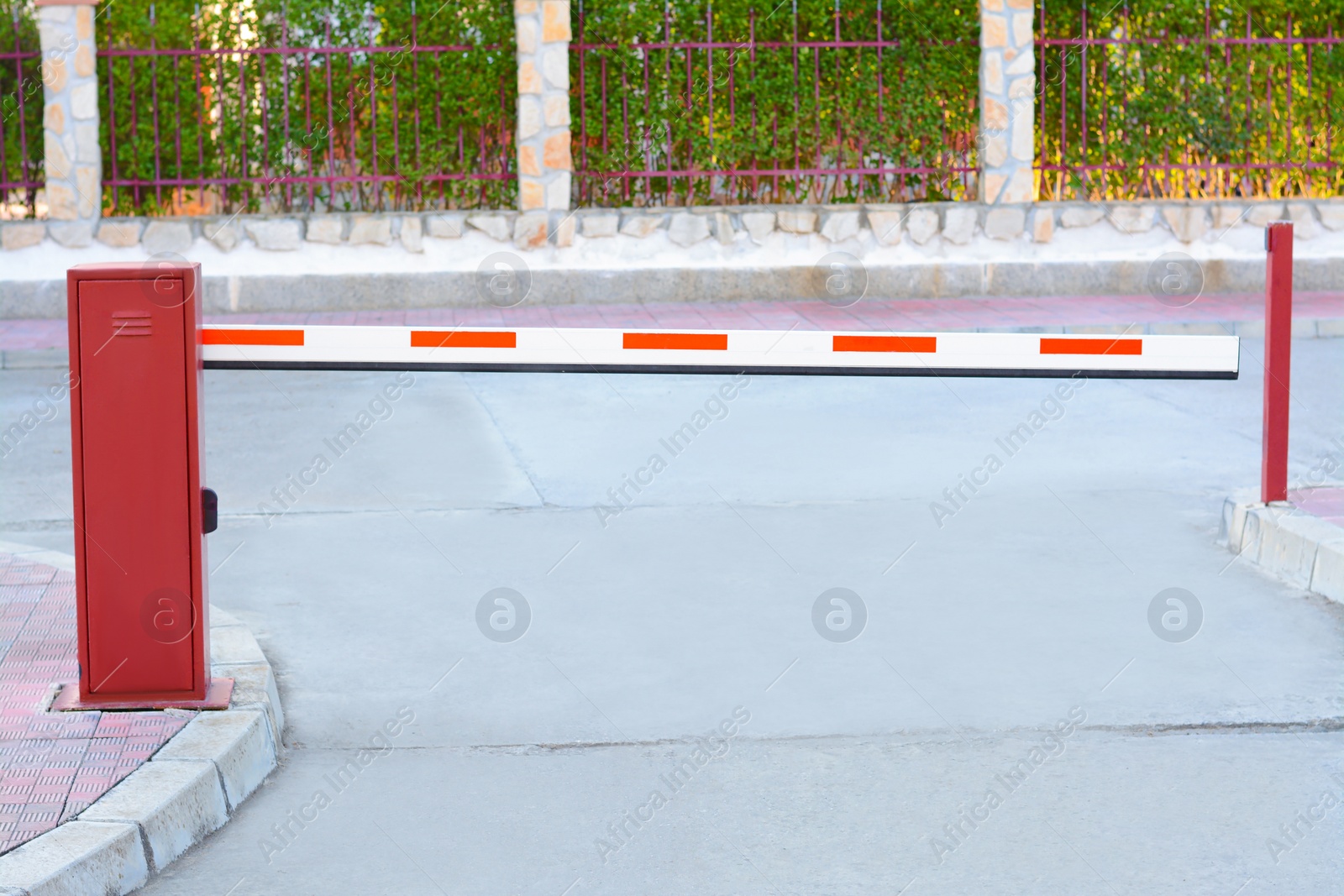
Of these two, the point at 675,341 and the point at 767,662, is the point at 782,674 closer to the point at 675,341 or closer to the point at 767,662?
the point at 767,662

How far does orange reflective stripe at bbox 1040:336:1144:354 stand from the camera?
4.67m

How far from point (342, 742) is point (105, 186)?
9.98 m

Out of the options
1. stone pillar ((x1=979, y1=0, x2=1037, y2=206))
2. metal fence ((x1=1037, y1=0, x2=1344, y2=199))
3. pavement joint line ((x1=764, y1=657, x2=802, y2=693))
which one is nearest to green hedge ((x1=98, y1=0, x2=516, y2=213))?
stone pillar ((x1=979, y1=0, x2=1037, y2=206))

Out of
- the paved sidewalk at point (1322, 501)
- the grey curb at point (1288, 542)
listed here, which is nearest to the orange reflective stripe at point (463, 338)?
the grey curb at point (1288, 542)

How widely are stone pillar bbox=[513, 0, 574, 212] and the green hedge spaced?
331 millimetres

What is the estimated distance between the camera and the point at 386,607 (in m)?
5.64

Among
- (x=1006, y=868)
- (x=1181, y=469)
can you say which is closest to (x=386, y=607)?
(x=1006, y=868)

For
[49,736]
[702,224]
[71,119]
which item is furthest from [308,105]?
[49,736]

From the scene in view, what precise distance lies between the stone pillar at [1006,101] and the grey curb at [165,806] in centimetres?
1016

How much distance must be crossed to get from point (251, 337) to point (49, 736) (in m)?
1.02

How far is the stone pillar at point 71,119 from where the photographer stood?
13055 mm

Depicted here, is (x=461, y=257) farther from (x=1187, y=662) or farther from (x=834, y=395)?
(x=1187, y=662)

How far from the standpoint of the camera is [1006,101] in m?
13.7

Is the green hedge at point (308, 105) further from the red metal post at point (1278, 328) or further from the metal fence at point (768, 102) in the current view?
the red metal post at point (1278, 328)
